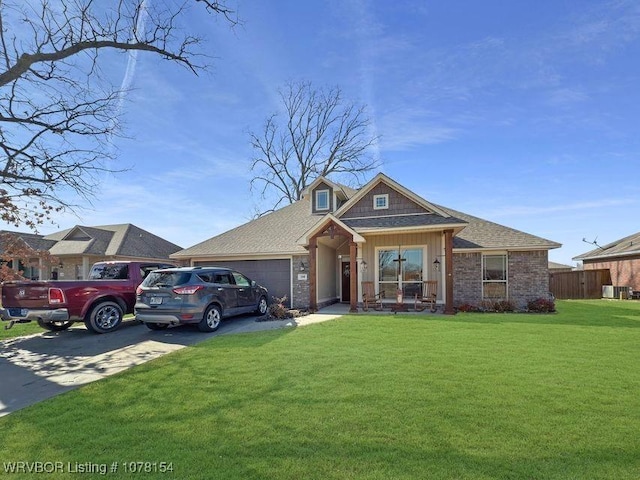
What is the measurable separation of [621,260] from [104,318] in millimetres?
30290

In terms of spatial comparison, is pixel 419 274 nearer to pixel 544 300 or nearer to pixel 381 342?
pixel 544 300

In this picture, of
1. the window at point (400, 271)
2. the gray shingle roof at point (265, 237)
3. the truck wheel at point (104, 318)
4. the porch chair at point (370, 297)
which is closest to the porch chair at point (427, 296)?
the window at point (400, 271)

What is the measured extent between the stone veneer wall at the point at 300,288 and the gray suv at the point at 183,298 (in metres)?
4.94

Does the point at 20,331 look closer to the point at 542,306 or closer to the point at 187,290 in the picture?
the point at 187,290

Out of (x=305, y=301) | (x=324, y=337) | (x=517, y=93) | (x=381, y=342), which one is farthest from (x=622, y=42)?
(x=305, y=301)

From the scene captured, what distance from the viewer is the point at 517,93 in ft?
39.9

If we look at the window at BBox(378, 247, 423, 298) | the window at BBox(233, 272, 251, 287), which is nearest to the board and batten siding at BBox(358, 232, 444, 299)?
the window at BBox(378, 247, 423, 298)

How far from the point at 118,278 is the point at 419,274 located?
1081 centimetres

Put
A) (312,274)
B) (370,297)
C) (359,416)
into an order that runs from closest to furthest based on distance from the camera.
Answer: (359,416) → (312,274) → (370,297)

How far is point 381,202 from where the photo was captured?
14742mm

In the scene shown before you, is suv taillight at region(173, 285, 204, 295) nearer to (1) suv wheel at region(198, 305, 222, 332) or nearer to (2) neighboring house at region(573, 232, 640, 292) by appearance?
(1) suv wheel at region(198, 305, 222, 332)

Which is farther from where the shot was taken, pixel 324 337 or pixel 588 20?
pixel 588 20

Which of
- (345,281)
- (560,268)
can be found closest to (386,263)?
(345,281)

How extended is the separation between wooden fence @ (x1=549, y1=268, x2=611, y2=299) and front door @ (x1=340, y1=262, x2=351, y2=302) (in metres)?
15.4
